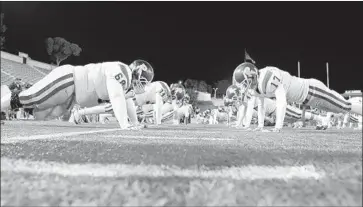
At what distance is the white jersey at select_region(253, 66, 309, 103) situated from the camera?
5527 mm

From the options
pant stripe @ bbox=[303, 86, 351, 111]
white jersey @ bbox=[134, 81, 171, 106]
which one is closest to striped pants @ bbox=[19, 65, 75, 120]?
pant stripe @ bbox=[303, 86, 351, 111]

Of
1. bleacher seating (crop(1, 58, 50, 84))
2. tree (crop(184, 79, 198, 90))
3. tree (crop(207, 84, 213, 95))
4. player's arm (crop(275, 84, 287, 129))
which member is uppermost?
tree (crop(184, 79, 198, 90))

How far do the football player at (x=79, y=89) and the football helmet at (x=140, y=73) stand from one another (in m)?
0.83

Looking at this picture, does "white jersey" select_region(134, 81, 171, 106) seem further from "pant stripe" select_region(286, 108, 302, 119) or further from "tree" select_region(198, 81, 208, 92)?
"tree" select_region(198, 81, 208, 92)

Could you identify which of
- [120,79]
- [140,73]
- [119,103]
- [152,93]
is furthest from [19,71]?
[119,103]

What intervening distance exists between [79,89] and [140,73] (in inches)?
51.4

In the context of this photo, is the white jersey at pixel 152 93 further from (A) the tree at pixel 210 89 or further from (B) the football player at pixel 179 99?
(A) the tree at pixel 210 89

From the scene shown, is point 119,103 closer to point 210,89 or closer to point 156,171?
point 156,171

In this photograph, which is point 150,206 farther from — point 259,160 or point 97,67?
point 97,67

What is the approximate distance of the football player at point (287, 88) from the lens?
219 inches

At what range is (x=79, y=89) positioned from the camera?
5180 millimetres

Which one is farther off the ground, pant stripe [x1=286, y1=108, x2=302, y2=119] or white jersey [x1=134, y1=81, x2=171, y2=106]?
white jersey [x1=134, y1=81, x2=171, y2=106]

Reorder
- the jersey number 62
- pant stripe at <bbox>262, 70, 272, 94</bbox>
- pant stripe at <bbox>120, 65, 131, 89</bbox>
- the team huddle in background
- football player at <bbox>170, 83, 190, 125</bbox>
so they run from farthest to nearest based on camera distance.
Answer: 1. football player at <bbox>170, 83, 190, 125</bbox>
2. pant stripe at <bbox>262, 70, 272, 94</bbox>
3. pant stripe at <bbox>120, 65, 131, 89</bbox>
4. the jersey number 62
5. the team huddle in background

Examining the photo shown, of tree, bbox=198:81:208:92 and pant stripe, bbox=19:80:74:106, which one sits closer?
pant stripe, bbox=19:80:74:106
